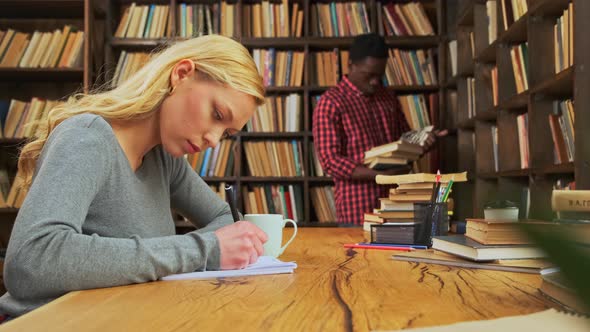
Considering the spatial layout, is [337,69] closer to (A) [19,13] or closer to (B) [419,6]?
(B) [419,6]

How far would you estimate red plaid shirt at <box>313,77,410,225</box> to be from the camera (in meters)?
2.92

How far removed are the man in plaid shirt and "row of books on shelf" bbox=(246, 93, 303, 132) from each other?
0.75 meters

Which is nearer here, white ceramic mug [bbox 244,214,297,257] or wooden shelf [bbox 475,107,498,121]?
white ceramic mug [bbox 244,214,297,257]

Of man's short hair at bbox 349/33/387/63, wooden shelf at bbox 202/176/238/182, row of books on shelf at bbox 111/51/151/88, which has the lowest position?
wooden shelf at bbox 202/176/238/182

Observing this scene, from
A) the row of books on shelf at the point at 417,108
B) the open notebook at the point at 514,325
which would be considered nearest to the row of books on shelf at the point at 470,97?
the row of books on shelf at the point at 417,108

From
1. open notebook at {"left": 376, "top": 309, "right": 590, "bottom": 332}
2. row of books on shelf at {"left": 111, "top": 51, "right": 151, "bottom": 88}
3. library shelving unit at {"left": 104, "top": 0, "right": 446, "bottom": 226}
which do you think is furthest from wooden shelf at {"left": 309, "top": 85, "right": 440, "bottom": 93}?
open notebook at {"left": 376, "top": 309, "right": 590, "bottom": 332}

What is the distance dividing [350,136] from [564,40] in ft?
3.87

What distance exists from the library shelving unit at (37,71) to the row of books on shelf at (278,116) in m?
1.09

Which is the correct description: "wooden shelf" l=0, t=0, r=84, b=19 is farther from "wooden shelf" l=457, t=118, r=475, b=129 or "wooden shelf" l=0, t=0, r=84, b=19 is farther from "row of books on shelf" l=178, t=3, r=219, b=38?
"wooden shelf" l=457, t=118, r=475, b=129

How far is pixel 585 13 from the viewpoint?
1882mm

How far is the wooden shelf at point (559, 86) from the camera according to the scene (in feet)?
6.61

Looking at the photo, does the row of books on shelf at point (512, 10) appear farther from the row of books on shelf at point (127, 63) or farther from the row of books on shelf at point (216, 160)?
the row of books on shelf at point (127, 63)

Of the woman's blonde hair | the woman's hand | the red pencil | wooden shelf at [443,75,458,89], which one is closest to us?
the woman's hand

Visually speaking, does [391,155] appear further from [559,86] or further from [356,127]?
[559,86]
